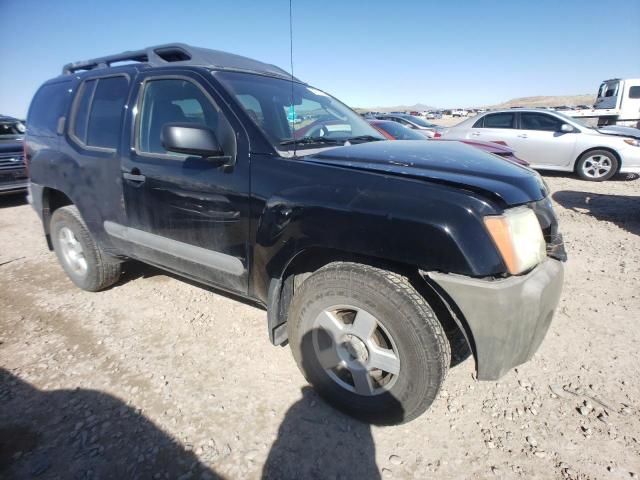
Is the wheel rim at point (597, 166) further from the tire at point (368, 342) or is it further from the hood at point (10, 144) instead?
the hood at point (10, 144)

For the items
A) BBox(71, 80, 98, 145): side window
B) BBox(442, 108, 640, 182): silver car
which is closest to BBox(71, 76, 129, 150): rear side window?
BBox(71, 80, 98, 145): side window

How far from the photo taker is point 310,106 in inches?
113

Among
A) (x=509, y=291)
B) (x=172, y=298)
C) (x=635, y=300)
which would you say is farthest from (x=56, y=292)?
(x=635, y=300)

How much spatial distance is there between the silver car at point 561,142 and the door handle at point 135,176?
25.6 ft

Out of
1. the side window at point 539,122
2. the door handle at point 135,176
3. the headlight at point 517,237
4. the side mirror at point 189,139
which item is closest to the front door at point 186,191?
the door handle at point 135,176

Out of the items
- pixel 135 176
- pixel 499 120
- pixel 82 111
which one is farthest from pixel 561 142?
pixel 82 111

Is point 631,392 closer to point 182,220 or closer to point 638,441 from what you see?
point 638,441

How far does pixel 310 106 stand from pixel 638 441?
2.87 metres

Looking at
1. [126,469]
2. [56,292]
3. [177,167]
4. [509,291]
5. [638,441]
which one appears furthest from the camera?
[56,292]

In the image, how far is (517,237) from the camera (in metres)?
1.61

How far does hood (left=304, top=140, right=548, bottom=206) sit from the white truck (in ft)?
47.2

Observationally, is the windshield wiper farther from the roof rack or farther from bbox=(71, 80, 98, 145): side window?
bbox=(71, 80, 98, 145): side window

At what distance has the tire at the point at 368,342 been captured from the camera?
1.69 meters

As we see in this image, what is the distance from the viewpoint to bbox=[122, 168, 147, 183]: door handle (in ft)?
8.32
